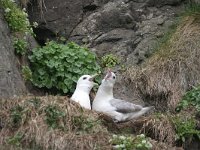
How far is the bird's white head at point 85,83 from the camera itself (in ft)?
30.5

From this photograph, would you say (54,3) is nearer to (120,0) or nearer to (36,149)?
(120,0)

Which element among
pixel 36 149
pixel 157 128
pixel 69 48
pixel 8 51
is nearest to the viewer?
pixel 36 149

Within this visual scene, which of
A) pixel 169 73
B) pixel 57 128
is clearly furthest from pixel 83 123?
pixel 169 73

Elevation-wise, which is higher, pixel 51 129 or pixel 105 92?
pixel 105 92

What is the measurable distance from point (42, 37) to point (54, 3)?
61 centimetres

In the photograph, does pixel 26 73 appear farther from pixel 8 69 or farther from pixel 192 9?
pixel 192 9

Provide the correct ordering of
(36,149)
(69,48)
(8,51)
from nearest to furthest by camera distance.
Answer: (36,149), (8,51), (69,48)

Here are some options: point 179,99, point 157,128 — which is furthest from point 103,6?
point 157,128

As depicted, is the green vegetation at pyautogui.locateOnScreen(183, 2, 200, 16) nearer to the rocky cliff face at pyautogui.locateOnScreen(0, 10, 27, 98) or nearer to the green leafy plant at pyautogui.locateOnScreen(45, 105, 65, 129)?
the rocky cliff face at pyautogui.locateOnScreen(0, 10, 27, 98)

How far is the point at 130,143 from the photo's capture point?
302 inches

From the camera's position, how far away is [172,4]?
11500mm

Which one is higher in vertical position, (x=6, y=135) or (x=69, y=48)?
(x=69, y=48)

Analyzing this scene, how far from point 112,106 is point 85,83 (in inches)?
22.3

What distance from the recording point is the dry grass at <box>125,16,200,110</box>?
9992mm
